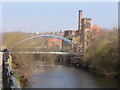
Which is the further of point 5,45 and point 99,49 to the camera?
point 5,45

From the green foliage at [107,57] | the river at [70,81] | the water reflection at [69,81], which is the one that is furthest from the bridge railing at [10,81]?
the green foliage at [107,57]

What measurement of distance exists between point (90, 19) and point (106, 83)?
27141mm

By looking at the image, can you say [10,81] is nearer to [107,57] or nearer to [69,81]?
[69,81]

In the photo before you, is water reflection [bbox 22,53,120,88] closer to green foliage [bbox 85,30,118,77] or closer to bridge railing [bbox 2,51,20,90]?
green foliage [bbox 85,30,118,77]

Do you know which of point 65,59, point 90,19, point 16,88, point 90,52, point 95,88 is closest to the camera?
point 16,88

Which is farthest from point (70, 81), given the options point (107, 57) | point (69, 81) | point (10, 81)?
point (10, 81)

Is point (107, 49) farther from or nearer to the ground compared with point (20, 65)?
farther from the ground

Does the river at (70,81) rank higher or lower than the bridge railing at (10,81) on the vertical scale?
lower

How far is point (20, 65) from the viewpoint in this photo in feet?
56.5

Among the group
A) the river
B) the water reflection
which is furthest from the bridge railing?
the water reflection

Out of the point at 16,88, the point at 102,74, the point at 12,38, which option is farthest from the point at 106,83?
the point at 12,38

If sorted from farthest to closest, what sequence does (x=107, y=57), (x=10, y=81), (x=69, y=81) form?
(x=107, y=57)
(x=69, y=81)
(x=10, y=81)

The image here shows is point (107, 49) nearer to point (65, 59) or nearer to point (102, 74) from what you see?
point (102, 74)

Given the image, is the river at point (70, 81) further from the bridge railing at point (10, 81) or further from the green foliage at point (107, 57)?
the bridge railing at point (10, 81)
